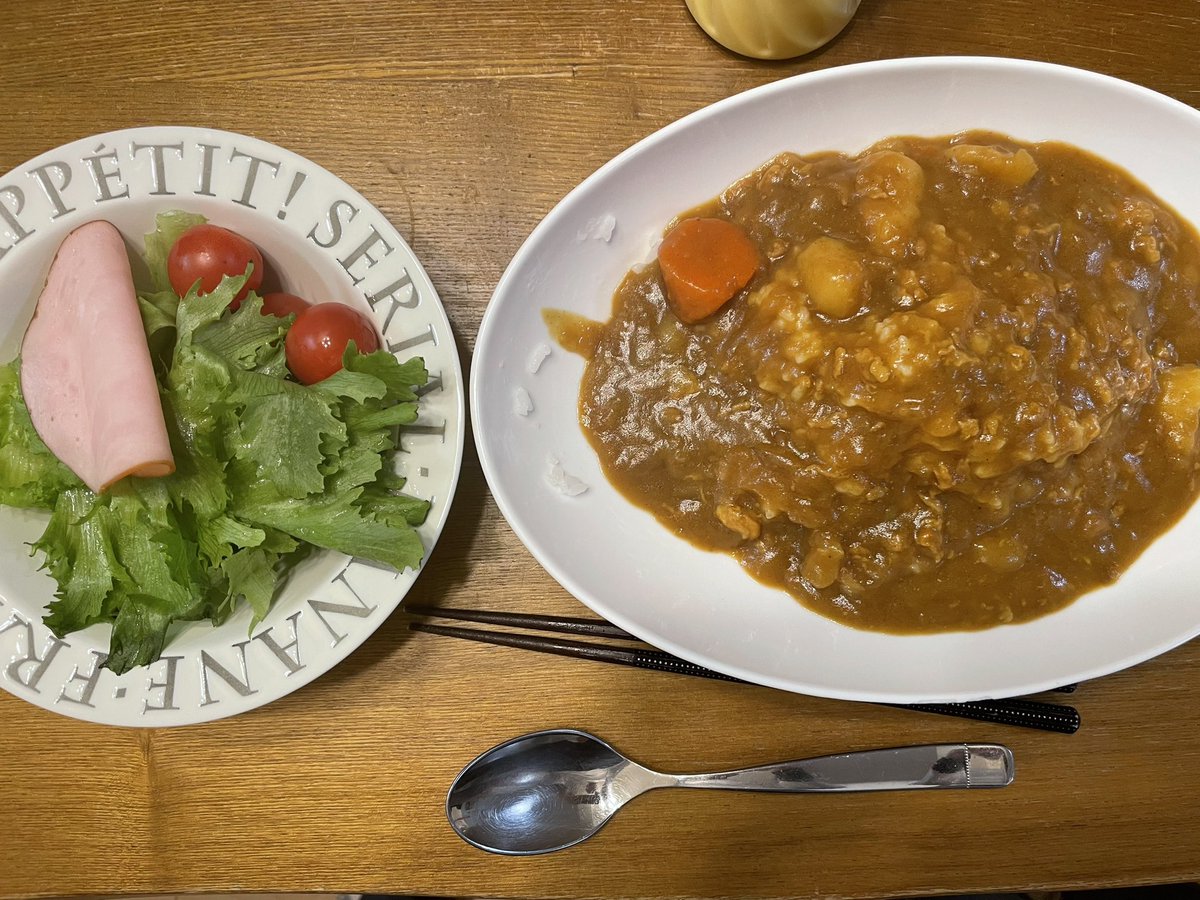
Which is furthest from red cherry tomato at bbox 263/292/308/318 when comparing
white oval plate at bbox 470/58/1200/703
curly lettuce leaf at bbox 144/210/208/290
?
white oval plate at bbox 470/58/1200/703

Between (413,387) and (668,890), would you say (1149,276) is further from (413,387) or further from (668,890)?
(668,890)

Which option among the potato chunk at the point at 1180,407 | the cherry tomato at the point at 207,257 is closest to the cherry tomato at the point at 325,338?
the cherry tomato at the point at 207,257

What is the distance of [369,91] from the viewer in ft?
6.95

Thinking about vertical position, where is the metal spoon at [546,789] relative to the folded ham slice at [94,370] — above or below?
below

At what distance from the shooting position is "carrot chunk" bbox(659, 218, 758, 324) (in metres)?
1.73

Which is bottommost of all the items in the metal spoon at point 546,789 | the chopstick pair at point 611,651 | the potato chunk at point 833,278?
the metal spoon at point 546,789

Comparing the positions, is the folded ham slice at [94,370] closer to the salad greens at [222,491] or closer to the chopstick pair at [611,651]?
the salad greens at [222,491]

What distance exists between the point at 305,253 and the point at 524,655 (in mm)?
1306

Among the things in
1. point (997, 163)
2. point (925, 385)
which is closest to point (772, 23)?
point (997, 163)

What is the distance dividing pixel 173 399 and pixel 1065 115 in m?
2.43

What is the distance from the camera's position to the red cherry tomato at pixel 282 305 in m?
2.02

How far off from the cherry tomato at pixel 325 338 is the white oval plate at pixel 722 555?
0.35 metres

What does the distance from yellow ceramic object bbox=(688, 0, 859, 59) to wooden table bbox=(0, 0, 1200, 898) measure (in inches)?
3.8

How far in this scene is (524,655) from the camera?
2.13m
